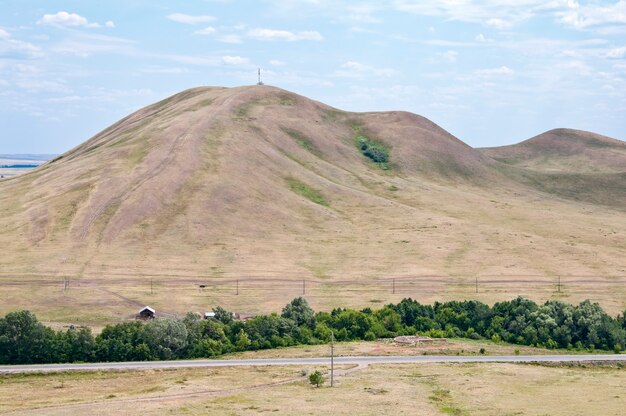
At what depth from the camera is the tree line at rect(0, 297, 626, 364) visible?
4225 inches

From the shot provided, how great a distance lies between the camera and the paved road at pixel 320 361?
4031 inches

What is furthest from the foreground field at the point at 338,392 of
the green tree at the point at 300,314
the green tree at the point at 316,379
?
the green tree at the point at 300,314

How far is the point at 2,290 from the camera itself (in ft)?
483

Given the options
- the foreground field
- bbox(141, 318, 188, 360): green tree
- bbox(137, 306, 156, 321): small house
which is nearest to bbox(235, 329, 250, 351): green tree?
bbox(141, 318, 188, 360): green tree

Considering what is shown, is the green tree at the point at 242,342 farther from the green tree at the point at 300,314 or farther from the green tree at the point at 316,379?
the green tree at the point at 316,379

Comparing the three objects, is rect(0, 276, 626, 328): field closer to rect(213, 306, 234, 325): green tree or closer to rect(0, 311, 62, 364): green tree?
rect(213, 306, 234, 325): green tree

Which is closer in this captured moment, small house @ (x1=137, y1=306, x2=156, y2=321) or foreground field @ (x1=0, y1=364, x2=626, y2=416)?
foreground field @ (x1=0, y1=364, x2=626, y2=416)

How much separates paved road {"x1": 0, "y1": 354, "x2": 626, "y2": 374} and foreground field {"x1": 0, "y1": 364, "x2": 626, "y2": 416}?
2.54 m

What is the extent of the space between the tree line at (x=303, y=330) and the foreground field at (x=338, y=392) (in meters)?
8.58

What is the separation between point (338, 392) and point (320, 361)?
16.9 metres

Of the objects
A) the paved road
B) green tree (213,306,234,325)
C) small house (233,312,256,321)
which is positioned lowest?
the paved road

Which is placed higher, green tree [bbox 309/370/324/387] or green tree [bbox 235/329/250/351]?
green tree [bbox 235/329/250/351]

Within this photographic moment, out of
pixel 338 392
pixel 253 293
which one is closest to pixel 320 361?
pixel 338 392

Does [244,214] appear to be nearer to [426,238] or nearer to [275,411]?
[426,238]
